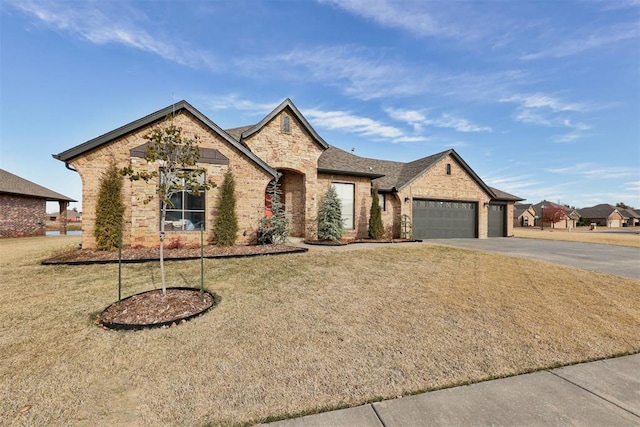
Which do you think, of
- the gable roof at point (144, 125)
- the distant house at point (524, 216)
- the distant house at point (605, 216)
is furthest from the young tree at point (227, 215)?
the distant house at point (605, 216)

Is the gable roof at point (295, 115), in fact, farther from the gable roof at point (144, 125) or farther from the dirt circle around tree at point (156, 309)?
the dirt circle around tree at point (156, 309)

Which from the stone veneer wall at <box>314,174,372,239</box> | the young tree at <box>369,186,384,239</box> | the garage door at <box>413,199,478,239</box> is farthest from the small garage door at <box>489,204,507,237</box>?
the stone veneer wall at <box>314,174,372,239</box>

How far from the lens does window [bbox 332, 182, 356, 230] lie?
54.4 feet

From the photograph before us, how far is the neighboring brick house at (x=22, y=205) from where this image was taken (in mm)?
18500

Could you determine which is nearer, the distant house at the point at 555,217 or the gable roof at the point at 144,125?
the gable roof at the point at 144,125

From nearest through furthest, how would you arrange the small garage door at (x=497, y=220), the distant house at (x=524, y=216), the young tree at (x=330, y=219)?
the young tree at (x=330, y=219), the small garage door at (x=497, y=220), the distant house at (x=524, y=216)

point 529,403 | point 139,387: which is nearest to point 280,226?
point 139,387

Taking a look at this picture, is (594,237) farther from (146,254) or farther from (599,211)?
(599,211)

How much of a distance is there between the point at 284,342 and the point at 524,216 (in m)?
71.4

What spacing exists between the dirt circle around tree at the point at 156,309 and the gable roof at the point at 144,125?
6.87 metres

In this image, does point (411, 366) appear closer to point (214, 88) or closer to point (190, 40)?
point (190, 40)

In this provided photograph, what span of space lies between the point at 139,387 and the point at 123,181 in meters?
10.0

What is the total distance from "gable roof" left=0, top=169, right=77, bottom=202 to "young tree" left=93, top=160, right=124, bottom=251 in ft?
49.8

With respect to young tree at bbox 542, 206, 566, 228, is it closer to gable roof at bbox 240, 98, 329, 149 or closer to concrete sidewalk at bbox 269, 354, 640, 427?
gable roof at bbox 240, 98, 329, 149
